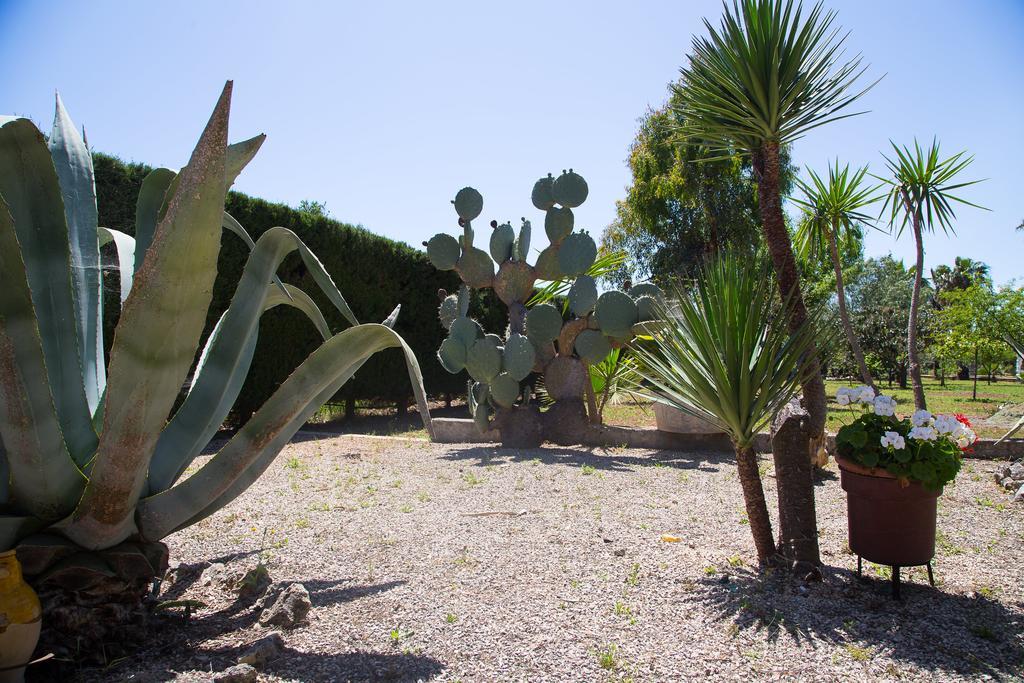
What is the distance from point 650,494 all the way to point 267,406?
3.25 metres

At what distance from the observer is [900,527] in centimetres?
269

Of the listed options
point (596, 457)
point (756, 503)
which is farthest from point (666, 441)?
point (756, 503)

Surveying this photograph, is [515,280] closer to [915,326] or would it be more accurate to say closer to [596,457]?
[596,457]

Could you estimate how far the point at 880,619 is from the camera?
245 cm


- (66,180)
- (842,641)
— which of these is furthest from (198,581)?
(842,641)

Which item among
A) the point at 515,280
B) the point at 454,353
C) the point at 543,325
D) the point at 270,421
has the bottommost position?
the point at 270,421

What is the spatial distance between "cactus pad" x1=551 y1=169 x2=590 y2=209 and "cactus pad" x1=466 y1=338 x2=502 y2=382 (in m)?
1.94

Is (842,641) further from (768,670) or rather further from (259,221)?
(259,221)

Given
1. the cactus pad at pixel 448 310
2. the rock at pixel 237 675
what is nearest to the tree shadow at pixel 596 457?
the cactus pad at pixel 448 310

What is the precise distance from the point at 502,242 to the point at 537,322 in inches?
45.6

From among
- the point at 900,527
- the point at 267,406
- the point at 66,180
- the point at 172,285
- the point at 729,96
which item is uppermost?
the point at 729,96

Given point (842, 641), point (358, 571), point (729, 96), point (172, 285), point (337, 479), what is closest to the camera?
point (172, 285)

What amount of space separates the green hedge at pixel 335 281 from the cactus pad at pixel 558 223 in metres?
3.41

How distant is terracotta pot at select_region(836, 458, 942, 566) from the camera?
2.67 metres
